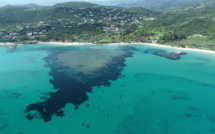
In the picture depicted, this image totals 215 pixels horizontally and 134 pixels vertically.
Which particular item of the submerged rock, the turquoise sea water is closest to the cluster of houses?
the turquoise sea water

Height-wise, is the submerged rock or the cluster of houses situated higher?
the cluster of houses

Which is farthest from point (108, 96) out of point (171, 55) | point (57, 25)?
point (57, 25)

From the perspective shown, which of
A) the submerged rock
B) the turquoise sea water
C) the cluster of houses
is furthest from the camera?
the cluster of houses

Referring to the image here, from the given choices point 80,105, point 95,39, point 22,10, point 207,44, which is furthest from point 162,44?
point 22,10

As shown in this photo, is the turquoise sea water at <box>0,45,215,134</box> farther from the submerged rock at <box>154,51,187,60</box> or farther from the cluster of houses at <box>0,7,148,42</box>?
the cluster of houses at <box>0,7,148,42</box>

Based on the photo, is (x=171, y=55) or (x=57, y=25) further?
(x=57, y=25)

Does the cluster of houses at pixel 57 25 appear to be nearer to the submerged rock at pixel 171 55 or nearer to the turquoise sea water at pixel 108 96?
the turquoise sea water at pixel 108 96

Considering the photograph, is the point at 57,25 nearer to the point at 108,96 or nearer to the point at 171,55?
the point at 171,55

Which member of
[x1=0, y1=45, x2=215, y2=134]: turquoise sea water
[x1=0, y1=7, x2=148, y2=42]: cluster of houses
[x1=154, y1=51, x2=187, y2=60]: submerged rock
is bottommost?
[x1=0, y1=45, x2=215, y2=134]: turquoise sea water
